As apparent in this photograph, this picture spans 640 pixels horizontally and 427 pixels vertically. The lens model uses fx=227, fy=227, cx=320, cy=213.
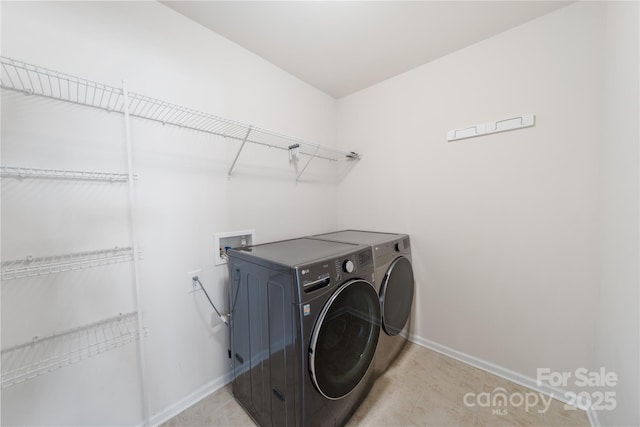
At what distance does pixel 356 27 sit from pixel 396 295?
191 cm

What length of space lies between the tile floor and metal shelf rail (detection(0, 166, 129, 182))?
4.69 ft

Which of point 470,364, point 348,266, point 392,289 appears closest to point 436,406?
point 470,364

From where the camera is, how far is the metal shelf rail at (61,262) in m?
0.92

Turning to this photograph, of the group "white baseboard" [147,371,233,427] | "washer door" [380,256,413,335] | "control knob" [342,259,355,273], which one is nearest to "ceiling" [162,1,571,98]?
"control knob" [342,259,355,273]

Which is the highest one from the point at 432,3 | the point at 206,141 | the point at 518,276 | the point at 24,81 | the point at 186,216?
the point at 432,3

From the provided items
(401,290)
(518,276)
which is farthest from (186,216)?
(518,276)

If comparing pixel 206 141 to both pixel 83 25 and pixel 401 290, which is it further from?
pixel 401 290

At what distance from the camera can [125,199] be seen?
1.21 meters

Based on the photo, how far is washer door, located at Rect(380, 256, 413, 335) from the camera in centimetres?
156

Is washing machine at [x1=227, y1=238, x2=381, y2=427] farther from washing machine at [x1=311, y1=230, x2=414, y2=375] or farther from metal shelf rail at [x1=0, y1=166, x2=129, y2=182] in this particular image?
metal shelf rail at [x1=0, y1=166, x2=129, y2=182]

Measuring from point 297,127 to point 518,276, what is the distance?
6.91 ft

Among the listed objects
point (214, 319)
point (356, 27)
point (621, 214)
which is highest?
point (356, 27)

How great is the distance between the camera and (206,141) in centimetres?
153

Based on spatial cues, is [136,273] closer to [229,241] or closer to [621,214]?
[229,241]
